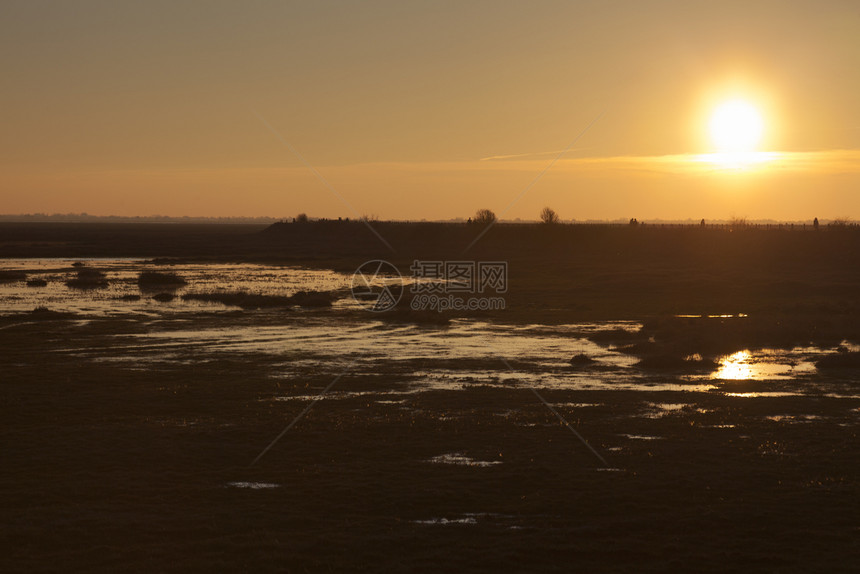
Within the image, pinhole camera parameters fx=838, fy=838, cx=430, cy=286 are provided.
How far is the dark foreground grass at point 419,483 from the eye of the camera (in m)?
11.9

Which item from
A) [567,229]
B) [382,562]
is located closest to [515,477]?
[382,562]

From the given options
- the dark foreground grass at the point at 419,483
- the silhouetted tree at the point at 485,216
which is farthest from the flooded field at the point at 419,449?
the silhouetted tree at the point at 485,216

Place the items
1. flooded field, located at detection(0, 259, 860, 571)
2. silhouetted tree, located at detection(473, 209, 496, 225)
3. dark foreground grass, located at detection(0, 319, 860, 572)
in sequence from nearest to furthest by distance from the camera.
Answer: dark foreground grass, located at detection(0, 319, 860, 572)
flooded field, located at detection(0, 259, 860, 571)
silhouetted tree, located at detection(473, 209, 496, 225)

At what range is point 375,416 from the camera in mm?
20375

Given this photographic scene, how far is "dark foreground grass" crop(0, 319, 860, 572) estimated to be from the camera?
1188 cm

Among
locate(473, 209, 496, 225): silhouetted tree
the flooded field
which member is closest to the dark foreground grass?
the flooded field

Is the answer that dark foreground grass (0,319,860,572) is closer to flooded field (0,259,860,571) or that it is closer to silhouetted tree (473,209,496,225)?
flooded field (0,259,860,571)

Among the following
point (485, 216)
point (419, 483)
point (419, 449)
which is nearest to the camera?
point (419, 483)

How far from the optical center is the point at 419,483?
15.0 metres

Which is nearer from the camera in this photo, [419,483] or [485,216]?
[419,483]

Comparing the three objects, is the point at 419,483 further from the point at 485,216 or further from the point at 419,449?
the point at 485,216

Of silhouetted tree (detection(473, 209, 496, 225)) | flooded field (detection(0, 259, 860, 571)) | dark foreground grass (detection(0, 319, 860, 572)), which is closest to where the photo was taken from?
dark foreground grass (detection(0, 319, 860, 572))

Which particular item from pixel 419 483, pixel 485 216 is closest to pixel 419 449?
pixel 419 483

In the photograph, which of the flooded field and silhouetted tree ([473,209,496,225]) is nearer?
the flooded field
